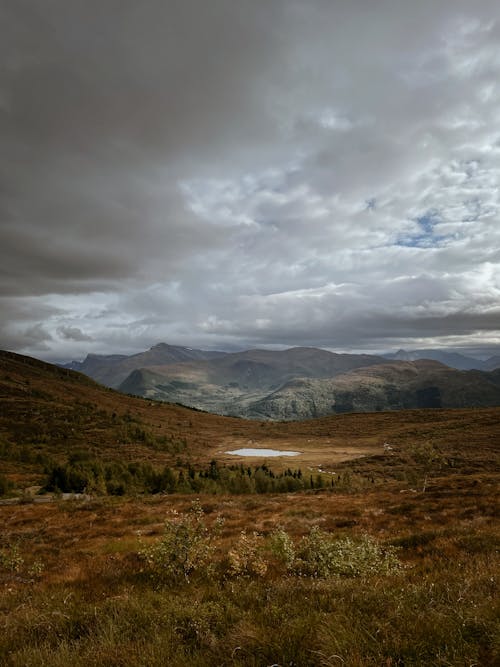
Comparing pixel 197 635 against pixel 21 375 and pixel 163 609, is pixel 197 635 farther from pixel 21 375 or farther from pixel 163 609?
pixel 21 375

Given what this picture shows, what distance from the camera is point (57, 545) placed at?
68.6ft

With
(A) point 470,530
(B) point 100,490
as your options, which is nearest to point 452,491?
(A) point 470,530

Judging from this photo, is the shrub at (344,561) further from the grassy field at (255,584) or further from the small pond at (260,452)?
the small pond at (260,452)

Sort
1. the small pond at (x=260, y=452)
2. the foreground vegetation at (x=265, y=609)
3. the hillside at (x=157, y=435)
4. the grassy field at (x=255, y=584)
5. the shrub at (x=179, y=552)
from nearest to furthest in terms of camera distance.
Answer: the foreground vegetation at (x=265, y=609)
the grassy field at (x=255, y=584)
the shrub at (x=179, y=552)
the hillside at (x=157, y=435)
the small pond at (x=260, y=452)

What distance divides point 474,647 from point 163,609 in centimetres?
555

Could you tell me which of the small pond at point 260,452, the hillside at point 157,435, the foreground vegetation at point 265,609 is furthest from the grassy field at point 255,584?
the small pond at point 260,452

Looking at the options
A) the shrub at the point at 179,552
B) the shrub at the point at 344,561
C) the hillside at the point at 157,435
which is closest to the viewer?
the shrub at the point at 344,561

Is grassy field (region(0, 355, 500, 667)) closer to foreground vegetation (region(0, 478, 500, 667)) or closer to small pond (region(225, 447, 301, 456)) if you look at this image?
foreground vegetation (region(0, 478, 500, 667))

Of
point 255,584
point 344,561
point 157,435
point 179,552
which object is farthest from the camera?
point 157,435

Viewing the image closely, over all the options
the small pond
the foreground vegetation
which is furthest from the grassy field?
the small pond

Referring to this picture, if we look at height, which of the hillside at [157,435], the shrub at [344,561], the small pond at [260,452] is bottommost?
the small pond at [260,452]

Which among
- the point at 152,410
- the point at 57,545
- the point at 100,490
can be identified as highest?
the point at 57,545

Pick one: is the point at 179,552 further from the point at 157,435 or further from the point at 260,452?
the point at 260,452

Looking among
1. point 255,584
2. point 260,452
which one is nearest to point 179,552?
point 255,584
